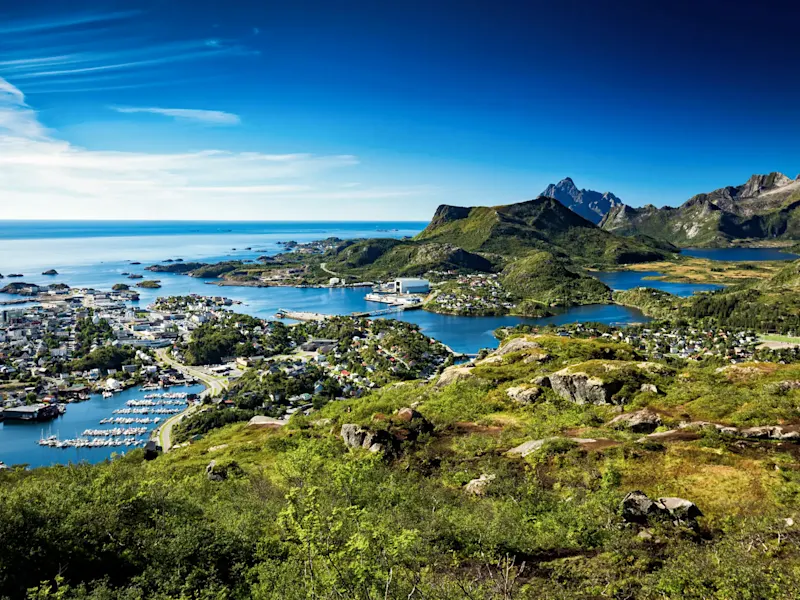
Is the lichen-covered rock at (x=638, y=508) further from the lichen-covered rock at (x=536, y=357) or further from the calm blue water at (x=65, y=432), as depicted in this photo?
the calm blue water at (x=65, y=432)

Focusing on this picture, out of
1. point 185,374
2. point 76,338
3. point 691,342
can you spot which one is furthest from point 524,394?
point 76,338

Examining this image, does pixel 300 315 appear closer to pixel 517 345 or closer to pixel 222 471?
pixel 517 345

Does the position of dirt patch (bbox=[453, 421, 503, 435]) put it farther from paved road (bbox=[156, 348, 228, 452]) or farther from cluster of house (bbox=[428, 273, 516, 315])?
cluster of house (bbox=[428, 273, 516, 315])

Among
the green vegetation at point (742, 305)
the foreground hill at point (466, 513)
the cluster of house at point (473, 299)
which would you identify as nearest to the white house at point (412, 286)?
the cluster of house at point (473, 299)

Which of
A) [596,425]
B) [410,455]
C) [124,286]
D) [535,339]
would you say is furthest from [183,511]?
[124,286]

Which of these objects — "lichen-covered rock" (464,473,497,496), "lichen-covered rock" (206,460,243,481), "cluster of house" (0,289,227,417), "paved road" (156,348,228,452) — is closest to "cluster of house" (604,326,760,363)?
"lichen-covered rock" (464,473,497,496)

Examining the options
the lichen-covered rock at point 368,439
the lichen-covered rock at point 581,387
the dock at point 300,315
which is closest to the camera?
the lichen-covered rock at point 368,439

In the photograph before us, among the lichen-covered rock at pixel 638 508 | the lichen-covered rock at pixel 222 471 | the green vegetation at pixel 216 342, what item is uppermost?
the lichen-covered rock at pixel 638 508
